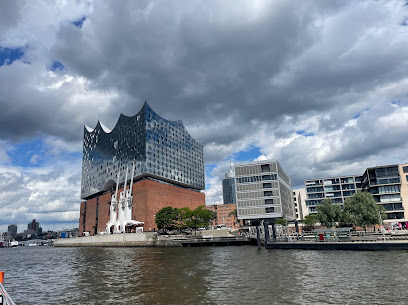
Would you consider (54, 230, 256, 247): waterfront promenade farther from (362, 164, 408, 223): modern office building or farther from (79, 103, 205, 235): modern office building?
(362, 164, 408, 223): modern office building

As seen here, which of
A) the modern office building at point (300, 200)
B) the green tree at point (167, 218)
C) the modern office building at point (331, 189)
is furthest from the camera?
the modern office building at point (300, 200)

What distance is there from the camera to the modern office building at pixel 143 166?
136750mm

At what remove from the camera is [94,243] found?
110625 mm

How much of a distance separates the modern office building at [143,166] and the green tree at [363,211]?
8107cm

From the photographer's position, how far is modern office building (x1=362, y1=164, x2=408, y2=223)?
95688 millimetres

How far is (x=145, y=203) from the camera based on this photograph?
131250mm

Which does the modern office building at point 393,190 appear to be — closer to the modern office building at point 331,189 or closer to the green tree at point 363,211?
the green tree at point 363,211

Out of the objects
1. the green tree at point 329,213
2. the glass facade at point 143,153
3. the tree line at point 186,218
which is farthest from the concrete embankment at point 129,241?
the green tree at point 329,213

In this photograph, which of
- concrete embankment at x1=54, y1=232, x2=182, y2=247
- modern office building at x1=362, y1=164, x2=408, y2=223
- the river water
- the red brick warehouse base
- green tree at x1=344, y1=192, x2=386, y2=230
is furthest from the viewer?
the red brick warehouse base

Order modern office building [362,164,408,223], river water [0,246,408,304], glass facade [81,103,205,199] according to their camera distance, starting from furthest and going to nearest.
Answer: glass facade [81,103,205,199]
modern office building [362,164,408,223]
river water [0,246,408,304]

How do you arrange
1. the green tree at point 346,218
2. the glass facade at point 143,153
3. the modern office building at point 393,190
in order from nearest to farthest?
the green tree at point 346,218 → the modern office building at point 393,190 → the glass facade at point 143,153

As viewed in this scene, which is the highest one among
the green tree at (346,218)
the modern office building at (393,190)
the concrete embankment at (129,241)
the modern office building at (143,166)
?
the modern office building at (143,166)

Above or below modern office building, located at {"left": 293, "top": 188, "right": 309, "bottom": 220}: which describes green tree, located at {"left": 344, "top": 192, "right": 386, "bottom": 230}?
below

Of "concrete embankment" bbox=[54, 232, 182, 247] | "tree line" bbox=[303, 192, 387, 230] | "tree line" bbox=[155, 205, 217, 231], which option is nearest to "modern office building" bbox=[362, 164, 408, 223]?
"tree line" bbox=[303, 192, 387, 230]
